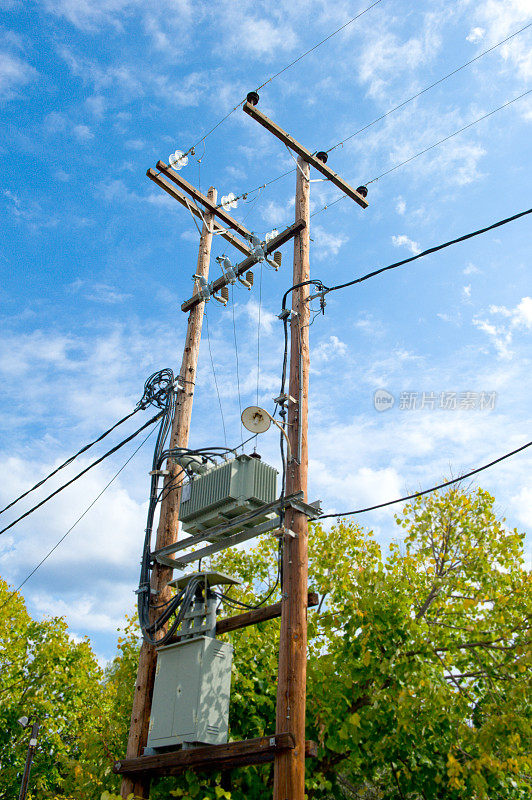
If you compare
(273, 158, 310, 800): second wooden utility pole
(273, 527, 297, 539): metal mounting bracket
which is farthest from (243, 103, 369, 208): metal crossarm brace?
(273, 527, 297, 539): metal mounting bracket

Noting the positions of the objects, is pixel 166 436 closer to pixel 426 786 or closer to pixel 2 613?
pixel 426 786

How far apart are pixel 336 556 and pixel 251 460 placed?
4.74 m

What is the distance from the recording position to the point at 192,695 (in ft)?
23.4

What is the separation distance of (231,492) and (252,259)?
15.6 ft

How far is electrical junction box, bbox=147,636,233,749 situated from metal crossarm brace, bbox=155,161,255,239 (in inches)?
293

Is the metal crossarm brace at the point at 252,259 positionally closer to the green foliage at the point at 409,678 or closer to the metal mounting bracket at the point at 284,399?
the metal mounting bracket at the point at 284,399

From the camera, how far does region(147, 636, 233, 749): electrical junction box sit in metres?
7.03

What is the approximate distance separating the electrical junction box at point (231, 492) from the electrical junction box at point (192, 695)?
5.03 ft

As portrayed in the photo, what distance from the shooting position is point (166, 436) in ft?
32.9

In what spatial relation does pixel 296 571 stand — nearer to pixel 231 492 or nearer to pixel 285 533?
pixel 285 533

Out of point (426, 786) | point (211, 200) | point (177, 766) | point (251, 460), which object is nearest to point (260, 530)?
point (251, 460)

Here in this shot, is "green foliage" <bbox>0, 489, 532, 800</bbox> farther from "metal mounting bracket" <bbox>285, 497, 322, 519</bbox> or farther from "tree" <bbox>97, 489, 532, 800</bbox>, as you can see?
"metal mounting bracket" <bbox>285, 497, 322, 519</bbox>

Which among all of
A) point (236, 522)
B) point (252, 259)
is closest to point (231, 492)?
point (236, 522)

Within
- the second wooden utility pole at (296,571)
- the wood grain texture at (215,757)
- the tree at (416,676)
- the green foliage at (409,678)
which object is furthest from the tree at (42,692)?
the second wooden utility pole at (296,571)
